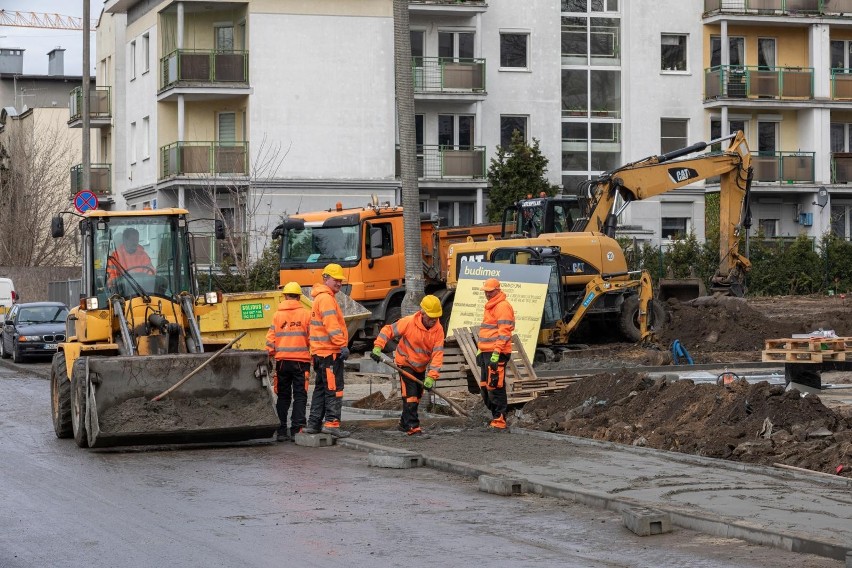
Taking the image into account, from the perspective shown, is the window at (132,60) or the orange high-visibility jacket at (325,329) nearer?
the orange high-visibility jacket at (325,329)

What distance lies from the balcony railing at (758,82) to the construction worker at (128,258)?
31.4 meters

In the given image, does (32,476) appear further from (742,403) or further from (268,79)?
(268,79)

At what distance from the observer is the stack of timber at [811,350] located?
16.7 metres

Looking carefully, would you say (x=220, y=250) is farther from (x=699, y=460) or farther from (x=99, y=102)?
(x=699, y=460)

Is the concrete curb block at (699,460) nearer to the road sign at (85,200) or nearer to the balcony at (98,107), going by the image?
the road sign at (85,200)

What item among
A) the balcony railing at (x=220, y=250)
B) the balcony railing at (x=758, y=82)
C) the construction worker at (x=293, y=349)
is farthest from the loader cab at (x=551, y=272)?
the balcony railing at (x=758, y=82)

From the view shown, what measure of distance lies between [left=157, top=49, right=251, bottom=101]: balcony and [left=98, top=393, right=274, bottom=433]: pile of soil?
90.5 feet

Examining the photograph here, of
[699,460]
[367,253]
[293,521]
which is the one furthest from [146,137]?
[293,521]

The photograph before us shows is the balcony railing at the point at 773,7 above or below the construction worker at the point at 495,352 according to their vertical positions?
above

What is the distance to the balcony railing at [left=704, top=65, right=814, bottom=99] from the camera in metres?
45.2

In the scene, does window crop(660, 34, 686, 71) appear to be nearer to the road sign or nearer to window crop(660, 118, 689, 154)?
window crop(660, 118, 689, 154)

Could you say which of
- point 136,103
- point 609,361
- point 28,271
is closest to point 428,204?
point 136,103

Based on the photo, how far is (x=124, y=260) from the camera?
17.3 m

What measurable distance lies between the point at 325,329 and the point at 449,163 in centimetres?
2810
